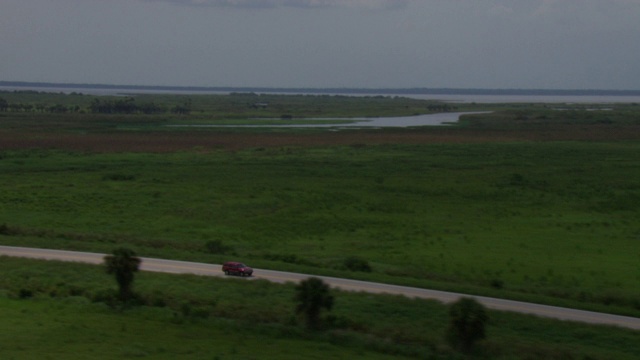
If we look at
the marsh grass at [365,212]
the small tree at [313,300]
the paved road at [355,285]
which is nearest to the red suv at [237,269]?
the paved road at [355,285]

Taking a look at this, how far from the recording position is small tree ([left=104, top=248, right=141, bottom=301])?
28531 mm

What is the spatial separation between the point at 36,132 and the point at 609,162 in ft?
246

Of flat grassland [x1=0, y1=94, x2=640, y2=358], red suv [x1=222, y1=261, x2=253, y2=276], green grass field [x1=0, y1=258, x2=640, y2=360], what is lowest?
flat grassland [x1=0, y1=94, x2=640, y2=358]

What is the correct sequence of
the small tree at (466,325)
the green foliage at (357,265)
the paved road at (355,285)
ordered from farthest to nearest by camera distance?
the green foliage at (357,265) < the paved road at (355,285) < the small tree at (466,325)

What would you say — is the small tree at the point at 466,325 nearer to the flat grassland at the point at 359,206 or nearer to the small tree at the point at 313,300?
the small tree at the point at 313,300

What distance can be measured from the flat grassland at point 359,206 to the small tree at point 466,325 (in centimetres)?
736

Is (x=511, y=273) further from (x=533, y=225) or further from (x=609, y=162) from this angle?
(x=609, y=162)

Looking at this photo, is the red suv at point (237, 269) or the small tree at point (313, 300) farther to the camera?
the red suv at point (237, 269)

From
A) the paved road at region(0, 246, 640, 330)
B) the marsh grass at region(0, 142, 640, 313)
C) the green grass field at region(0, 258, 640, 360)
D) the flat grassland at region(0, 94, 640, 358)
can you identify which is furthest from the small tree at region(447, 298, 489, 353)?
the marsh grass at region(0, 142, 640, 313)

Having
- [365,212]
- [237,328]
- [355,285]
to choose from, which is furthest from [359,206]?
[237,328]

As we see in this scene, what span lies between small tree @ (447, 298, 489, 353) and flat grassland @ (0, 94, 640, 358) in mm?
7360

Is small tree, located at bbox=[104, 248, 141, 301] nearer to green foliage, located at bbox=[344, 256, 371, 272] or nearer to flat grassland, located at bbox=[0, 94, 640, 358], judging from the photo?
flat grassland, located at bbox=[0, 94, 640, 358]

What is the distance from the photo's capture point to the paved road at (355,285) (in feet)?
88.2

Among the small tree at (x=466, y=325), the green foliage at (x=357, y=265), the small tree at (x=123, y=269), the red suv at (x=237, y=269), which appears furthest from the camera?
the green foliage at (x=357, y=265)
